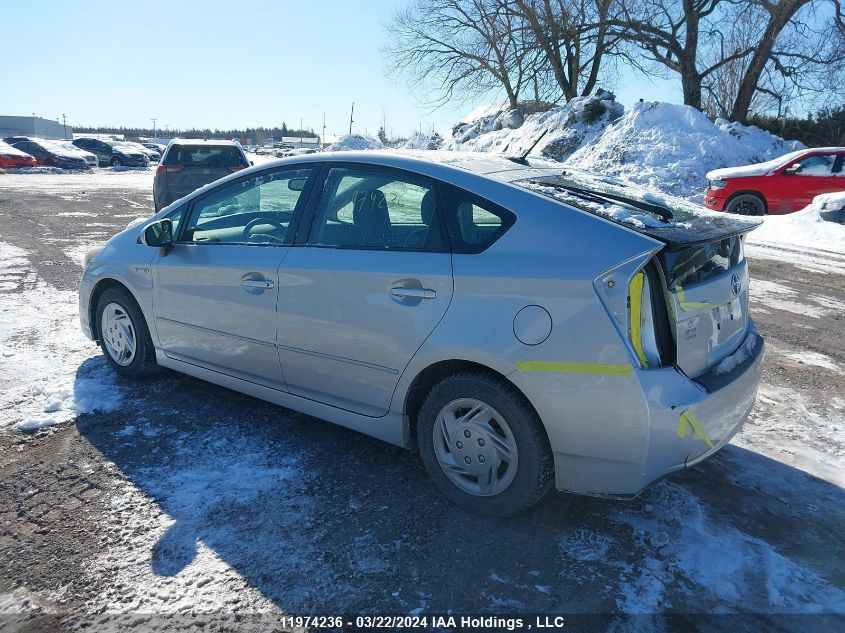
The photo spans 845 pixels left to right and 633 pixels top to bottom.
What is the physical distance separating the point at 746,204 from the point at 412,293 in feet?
44.3

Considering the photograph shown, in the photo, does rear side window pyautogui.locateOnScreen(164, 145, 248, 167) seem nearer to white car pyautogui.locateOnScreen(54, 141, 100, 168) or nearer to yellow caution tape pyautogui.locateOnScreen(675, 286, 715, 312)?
yellow caution tape pyautogui.locateOnScreen(675, 286, 715, 312)

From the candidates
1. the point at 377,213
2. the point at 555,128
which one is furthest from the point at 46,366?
the point at 555,128

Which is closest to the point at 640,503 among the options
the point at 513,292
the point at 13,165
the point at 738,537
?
the point at 738,537

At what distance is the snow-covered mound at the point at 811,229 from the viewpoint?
11.5 m

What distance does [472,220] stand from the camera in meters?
3.03

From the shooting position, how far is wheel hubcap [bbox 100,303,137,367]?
14.9ft

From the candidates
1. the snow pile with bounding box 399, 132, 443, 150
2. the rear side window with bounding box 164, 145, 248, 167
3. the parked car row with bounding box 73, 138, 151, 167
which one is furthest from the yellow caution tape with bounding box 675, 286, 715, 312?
the parked car row with bounding box 73, 138, 151, 167

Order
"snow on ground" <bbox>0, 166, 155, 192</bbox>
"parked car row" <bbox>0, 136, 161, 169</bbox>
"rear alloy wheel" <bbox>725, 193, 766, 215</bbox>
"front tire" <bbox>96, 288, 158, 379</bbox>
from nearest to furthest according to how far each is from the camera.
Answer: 1. "front tire" <bbox>96, 288, 158, 379</bbox>
2. "rear alloy wheel" <bbox>725, 193, 766, 215</bbox>
3. "snow on ground" <bbox>0, 166, 155, 192</bbox>
4. "parked car row" <bbox>0, 136, 161, 169</bbox>

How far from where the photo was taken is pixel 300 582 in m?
2.58

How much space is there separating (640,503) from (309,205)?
7.62 feet

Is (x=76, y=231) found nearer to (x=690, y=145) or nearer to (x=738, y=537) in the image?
(x=738, y=537)

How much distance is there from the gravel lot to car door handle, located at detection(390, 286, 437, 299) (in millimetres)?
990

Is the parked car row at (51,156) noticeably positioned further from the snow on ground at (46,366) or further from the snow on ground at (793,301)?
the snow on ground at (793,301)

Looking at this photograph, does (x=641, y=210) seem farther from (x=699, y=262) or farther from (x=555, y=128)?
(x=555, y=128)
